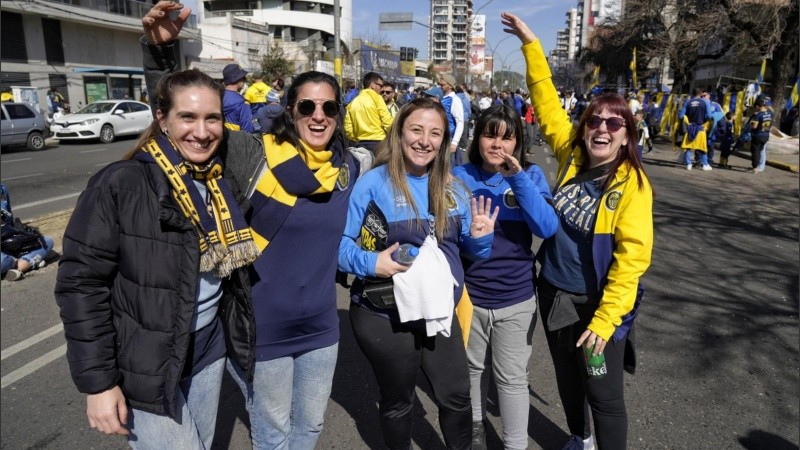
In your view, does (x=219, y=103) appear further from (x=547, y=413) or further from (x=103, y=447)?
(x=547, y=413)

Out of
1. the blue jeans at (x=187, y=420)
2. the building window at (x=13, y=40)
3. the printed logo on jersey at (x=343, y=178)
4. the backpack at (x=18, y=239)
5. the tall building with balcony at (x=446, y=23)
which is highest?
the tall building with balcony at (x=446, y=23)

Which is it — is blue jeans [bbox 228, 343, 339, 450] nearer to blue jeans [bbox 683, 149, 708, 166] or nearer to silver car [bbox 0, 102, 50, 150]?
blue jeans [bbox 683, 149, 708, 166]

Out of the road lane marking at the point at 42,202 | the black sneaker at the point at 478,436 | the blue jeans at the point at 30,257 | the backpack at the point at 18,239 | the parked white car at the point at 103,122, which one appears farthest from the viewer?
the parked white car at the point at 103,122

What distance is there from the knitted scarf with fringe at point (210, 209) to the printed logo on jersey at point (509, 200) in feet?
4.16

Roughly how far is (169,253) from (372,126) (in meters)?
6.13

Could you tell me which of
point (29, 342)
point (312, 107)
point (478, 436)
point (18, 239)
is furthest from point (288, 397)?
point (18, 239)

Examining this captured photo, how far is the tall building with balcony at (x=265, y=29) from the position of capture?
44.0 meters

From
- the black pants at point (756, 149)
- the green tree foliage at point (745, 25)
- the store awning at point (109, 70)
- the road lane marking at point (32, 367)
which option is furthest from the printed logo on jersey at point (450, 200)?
the store awning at point (109, 70)

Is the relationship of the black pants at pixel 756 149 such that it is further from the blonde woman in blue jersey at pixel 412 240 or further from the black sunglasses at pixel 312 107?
the black sunglasses at pixel 312 107

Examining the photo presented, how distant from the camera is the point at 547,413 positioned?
336 centimetres

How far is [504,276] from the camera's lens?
2.64 metres

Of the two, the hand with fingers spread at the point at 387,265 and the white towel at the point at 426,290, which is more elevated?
the hand with fingers spread at the point at 387,265

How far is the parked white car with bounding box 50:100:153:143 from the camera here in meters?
18.5

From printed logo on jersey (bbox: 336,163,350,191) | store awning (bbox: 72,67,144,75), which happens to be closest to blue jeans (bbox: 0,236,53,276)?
printed logo on jersey (bbox: 336,163,350,191)
